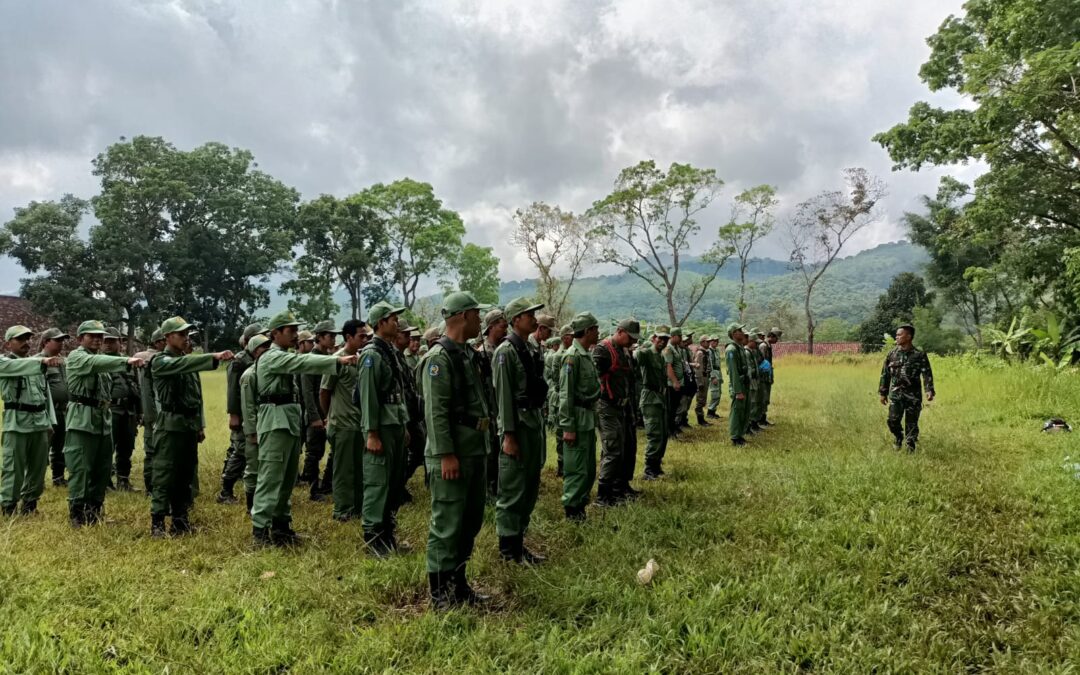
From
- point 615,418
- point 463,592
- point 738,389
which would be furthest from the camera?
point 738,389

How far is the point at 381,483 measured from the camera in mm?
4691

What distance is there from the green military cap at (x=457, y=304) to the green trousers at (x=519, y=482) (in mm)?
1071

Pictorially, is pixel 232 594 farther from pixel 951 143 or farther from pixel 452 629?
pixel 951 143

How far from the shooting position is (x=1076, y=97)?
11617 millimetres

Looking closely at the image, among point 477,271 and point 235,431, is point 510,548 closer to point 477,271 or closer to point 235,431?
point 235,431

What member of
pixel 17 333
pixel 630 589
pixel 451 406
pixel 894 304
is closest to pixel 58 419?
pixel 17 333

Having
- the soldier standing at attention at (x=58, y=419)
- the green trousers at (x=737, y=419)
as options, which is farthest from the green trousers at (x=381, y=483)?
the green trousers at (x=737, y=419)

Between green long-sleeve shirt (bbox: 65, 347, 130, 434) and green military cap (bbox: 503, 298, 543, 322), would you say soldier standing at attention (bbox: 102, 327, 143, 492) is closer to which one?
green long-sleeve shirt (bbox: 65, 347, 130, 434)

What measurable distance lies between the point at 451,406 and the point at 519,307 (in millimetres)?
1333

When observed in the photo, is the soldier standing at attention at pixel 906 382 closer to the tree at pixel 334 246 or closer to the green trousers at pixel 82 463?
the green trousers at pixel 82 463

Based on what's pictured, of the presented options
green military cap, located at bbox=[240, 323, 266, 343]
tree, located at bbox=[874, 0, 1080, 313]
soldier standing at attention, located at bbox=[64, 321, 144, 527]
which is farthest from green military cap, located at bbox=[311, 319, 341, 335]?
tree, located at bbox=[874, 0, 1080, 313]

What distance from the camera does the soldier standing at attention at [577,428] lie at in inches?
215

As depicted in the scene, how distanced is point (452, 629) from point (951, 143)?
722 inches

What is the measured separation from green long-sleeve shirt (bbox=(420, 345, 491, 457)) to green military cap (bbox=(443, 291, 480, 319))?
0.23 meters
